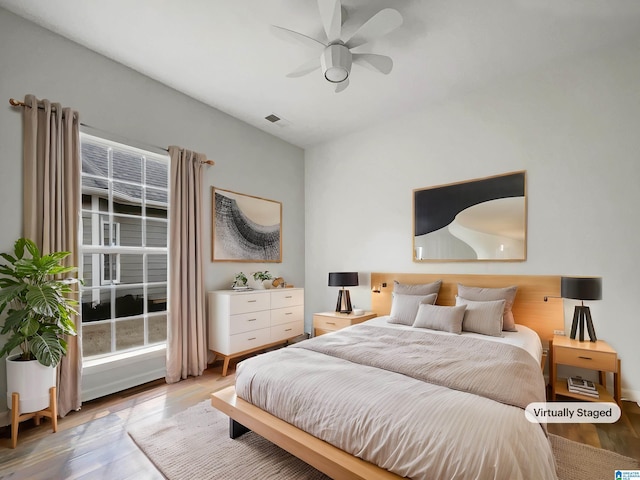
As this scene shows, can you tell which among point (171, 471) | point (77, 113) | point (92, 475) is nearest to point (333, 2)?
point (77, 113)

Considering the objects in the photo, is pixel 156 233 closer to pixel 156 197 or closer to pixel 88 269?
pixel 156 197

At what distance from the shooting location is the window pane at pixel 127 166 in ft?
10.0

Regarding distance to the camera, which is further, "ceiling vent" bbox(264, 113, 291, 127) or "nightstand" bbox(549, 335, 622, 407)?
"ceiling vent" bbox(264, 113, 291, 127)

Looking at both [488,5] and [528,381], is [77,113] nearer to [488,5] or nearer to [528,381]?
[488,5]

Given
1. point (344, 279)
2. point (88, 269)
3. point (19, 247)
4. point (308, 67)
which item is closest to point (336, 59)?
point (308, 67)

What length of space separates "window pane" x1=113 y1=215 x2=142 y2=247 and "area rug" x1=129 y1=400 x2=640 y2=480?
1.65 m

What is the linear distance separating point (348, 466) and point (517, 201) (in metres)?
2.91

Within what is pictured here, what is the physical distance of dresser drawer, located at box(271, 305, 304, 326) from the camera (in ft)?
12.8

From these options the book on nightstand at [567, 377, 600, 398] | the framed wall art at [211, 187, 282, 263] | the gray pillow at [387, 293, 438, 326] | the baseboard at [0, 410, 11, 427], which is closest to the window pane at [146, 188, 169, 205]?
the framed wall art at [211, 187, 282, 263]

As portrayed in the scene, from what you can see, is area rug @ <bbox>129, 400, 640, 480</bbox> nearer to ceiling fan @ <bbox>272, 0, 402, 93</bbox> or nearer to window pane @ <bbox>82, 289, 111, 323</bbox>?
window pane @ <bbox>82, 289, 111, 323</bbox>

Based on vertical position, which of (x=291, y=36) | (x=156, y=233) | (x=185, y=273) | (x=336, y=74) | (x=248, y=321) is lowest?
(x=248, y=321)

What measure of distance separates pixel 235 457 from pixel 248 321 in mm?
1685

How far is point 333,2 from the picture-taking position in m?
2.00

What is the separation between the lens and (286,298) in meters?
4.05
